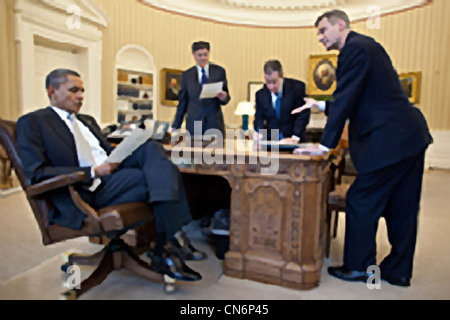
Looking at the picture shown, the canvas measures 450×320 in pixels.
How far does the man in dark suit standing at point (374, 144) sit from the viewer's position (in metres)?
2.36

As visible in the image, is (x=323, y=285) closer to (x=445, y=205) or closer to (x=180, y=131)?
(x=180, y=131)

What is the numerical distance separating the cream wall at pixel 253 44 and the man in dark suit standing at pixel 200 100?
14.4 feet

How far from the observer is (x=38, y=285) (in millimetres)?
2428

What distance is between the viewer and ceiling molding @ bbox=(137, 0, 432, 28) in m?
8.76

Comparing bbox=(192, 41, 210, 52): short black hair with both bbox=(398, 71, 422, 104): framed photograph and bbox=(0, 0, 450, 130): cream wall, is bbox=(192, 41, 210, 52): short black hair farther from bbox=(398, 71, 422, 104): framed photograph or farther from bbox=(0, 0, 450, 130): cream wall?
bbox=(398, 71, 422, 104): framed photograph

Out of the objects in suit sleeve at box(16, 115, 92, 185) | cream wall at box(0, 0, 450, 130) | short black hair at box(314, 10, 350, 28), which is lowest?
suit sleeve at box(16, 115, 92, 185)

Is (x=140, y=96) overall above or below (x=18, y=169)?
above

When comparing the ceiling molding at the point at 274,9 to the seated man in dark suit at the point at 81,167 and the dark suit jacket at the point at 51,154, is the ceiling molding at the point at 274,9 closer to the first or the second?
the seated man in dark suit at the point at 81,167

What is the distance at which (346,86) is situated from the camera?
2381 millimetres

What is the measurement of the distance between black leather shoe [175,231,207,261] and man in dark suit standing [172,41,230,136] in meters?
1.24

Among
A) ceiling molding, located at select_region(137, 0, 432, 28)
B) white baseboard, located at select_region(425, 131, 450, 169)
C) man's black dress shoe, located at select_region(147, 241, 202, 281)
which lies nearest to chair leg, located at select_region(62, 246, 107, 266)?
man's black dress shoe, located at select_region(147, 241, 202, 281)
